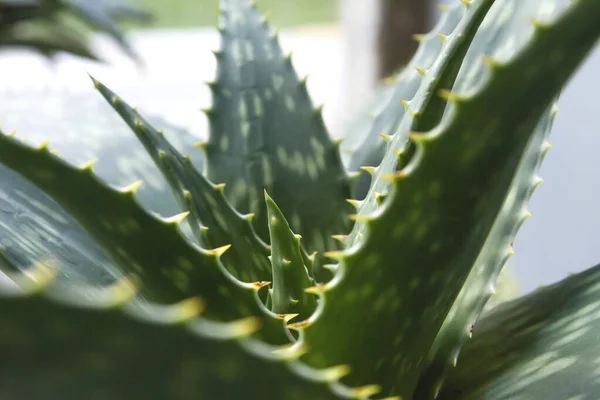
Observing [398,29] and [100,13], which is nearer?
[100,13]

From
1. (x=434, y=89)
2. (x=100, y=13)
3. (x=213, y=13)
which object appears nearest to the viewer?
(x=434, y=89)

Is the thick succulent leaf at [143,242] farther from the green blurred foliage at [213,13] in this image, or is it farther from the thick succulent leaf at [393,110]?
the green blurred foliage at [213,13]

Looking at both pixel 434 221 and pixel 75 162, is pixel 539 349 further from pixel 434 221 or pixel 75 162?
pixel 75 162

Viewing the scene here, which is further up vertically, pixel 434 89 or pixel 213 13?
pixel 434 89

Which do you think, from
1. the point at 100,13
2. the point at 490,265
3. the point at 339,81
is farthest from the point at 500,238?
the point at 339,81

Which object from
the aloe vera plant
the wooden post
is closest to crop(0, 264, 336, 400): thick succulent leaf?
the aloe vera plant

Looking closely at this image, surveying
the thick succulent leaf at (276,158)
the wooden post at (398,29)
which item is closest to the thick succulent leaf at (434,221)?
the thick succulent leaf at (276,158)

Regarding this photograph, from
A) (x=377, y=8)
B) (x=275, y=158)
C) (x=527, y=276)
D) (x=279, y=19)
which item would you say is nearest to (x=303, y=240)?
(x=275, y=158)

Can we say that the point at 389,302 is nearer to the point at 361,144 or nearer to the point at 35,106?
the point at 361,144

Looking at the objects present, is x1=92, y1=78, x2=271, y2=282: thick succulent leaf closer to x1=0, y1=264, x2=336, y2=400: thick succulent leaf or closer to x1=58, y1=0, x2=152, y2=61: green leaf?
x1=0, y1=264, x2=336, y2=400: thick succulent leaf
